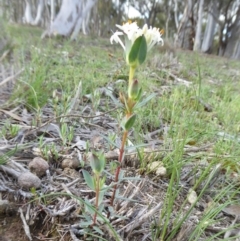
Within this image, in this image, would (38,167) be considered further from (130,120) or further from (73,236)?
(130,120)

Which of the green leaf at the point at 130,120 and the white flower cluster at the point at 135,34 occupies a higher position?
the white flower cluster at the point at 135,34

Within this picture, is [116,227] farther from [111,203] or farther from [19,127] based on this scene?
[19,127]

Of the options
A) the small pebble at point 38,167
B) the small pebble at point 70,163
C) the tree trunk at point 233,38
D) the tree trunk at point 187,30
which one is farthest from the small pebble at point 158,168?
the tree trunk at point 233,38

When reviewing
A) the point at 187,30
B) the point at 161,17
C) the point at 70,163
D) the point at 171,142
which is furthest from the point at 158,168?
the point at 161,17

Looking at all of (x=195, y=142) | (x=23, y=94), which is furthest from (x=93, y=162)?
(x=23, y=94)

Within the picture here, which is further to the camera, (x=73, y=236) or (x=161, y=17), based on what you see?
(x=161, y=17)

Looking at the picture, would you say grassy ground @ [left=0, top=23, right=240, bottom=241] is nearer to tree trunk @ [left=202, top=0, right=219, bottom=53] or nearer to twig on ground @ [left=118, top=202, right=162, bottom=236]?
twig on ground @ [left=118, top=202, right=162, bottom=236]

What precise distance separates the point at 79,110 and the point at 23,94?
31 centimetres

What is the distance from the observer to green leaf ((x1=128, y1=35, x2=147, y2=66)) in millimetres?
631

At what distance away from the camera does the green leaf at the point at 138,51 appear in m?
0.63

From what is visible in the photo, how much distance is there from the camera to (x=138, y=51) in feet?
2.13

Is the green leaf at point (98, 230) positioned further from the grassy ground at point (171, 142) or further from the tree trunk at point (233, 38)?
the tree trunk at point (233, 38)

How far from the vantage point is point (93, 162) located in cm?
66

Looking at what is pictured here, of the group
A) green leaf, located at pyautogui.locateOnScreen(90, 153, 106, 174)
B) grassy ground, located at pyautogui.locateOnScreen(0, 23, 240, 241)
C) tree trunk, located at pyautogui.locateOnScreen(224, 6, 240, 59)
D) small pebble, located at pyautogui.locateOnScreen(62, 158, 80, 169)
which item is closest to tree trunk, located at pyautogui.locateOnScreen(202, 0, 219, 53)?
tree trunk, located at pyautogui.locateOnScreen(224, 6, 240, 59)
